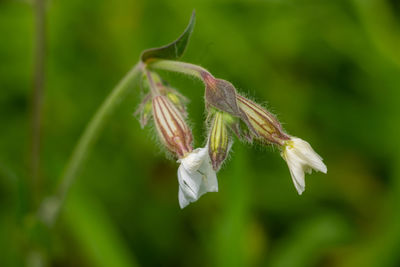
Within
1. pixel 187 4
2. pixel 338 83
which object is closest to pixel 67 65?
pixel 187 4

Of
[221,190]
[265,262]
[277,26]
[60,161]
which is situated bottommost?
[265,262]

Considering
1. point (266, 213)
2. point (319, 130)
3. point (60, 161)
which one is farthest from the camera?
point (319, 130)

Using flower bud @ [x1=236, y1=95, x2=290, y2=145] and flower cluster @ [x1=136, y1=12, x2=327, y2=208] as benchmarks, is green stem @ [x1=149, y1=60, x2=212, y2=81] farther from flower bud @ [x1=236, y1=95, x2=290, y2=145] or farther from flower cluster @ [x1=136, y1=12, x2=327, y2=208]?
flower bud @ [x1=236, y1=95, x2=290, y2=145]

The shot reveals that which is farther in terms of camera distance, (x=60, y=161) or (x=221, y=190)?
(x=221, y=190)

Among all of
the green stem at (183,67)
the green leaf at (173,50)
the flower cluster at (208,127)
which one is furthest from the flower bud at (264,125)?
the green leaf at (173,50)

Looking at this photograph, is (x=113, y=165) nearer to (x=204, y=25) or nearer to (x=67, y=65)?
(x=67, y=65)

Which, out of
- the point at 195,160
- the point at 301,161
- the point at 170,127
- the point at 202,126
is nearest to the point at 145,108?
the point at 170,127

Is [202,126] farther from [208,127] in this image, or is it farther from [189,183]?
[189,183]
